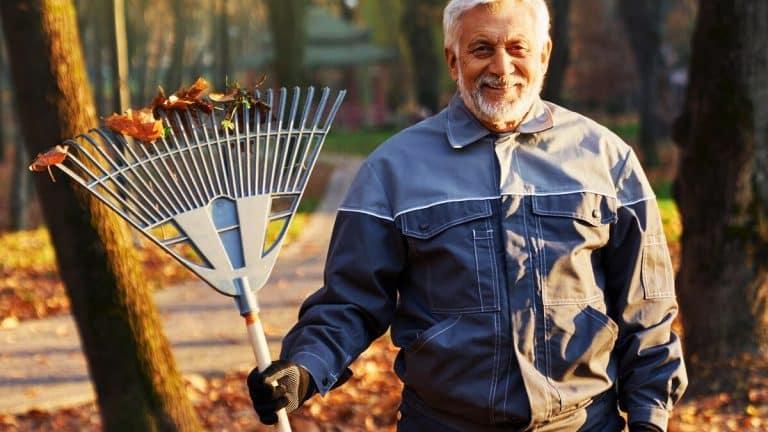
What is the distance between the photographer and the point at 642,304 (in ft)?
9.39

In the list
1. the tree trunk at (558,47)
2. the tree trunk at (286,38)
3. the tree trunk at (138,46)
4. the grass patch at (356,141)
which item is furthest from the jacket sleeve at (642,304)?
the tree trunk at (138,46)

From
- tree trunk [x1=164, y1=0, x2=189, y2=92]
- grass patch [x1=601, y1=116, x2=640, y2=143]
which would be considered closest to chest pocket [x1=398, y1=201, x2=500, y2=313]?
grass patch [x1=601, y1=116, x2=640, y2=143]

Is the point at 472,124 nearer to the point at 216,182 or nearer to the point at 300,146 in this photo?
the point at 300,146

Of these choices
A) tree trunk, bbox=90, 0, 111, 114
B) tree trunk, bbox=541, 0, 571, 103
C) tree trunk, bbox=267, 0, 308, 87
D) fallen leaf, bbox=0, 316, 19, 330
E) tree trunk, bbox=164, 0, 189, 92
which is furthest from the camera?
tree trunk, bbox=164, 0, 189, 92

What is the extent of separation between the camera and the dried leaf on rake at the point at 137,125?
2.65m

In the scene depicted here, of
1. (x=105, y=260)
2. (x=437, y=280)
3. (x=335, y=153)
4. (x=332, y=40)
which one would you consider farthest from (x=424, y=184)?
(x=332, y=40)

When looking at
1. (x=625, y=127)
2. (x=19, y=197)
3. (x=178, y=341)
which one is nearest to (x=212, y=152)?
(x=178, y=341)

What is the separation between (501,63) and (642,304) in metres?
0.70

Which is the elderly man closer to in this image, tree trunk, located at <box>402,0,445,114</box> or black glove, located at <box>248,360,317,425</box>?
black glove, located at <box>248,360,317,425</box>

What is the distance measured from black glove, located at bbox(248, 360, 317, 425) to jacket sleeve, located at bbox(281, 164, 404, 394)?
128 mm

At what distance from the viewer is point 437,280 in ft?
9.12

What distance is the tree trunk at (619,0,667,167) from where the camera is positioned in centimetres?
2317

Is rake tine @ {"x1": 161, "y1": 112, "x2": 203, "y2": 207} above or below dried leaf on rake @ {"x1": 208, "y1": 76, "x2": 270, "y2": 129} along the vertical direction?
below

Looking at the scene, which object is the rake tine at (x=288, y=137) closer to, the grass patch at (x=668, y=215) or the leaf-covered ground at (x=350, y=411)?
the leaf-covered ground at (x=350, y=411)
